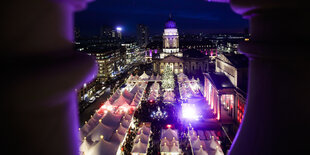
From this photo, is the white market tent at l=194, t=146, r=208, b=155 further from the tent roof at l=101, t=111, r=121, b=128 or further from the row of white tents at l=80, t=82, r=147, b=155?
the tent roof at l=101, t=111, r=121, b=128

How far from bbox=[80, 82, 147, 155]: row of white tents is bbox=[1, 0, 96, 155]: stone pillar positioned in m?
10.1

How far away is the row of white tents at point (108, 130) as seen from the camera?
10.5m

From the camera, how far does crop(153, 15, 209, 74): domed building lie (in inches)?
1836

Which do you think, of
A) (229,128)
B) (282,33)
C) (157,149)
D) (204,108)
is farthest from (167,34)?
(282,33)

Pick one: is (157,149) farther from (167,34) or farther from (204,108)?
(167,34)

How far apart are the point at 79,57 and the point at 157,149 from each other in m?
13.3

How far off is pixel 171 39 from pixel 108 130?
38.5 m

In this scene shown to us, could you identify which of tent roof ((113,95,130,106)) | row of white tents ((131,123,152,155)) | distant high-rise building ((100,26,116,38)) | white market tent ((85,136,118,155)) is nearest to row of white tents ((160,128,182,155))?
row of white tents ((131,123,152,155))

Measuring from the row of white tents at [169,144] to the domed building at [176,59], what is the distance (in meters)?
34.3

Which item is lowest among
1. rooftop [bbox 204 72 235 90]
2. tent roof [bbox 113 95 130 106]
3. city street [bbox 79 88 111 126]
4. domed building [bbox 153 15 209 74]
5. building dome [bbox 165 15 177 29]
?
city street [bbox 79 88 111 126]

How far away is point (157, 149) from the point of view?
1344 cm

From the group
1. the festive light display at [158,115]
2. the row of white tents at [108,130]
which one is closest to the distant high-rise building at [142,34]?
the festive light display at [158,115]

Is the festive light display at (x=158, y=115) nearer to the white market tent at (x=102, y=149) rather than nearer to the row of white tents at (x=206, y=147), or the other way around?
the row of white tents at (x=206, y=147)

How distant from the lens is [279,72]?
125cm
